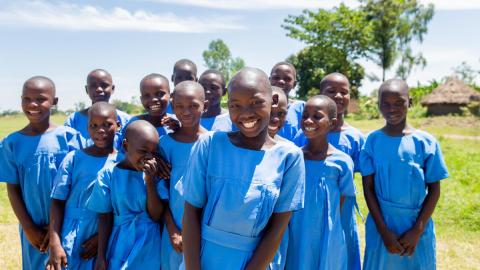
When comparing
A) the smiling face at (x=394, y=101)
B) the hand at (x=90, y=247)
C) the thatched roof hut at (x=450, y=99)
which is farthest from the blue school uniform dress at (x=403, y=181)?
the thatched roof hut at (x=450, y=99)

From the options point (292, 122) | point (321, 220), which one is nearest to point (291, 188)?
point (321, 220)

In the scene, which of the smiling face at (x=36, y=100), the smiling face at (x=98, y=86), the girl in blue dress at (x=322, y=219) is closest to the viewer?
the girl in blue dress at (x=322, y=219)

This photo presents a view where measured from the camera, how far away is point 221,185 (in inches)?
75.9

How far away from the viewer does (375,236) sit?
124 inches

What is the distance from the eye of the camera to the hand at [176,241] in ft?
8.36

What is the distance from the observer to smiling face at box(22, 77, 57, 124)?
2.96m

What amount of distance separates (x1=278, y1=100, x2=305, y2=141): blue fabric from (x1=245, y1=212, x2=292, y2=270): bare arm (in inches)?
68.5

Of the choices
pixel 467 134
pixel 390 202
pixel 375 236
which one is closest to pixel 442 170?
pixel 390 202

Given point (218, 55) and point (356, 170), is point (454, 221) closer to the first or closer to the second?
point (356, 170)

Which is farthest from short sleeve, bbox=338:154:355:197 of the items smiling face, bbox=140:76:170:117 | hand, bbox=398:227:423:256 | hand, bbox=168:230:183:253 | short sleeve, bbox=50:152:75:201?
short sleeve, bbox=50:152:75:201

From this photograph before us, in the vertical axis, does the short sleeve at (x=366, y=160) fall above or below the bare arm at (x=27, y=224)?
above

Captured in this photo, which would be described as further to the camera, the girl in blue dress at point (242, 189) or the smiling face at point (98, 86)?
the smiling face at point (98, 86)

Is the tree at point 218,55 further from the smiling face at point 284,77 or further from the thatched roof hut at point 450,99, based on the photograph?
the smiling face at point 284,77

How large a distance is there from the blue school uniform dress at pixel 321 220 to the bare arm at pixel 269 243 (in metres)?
0.82
